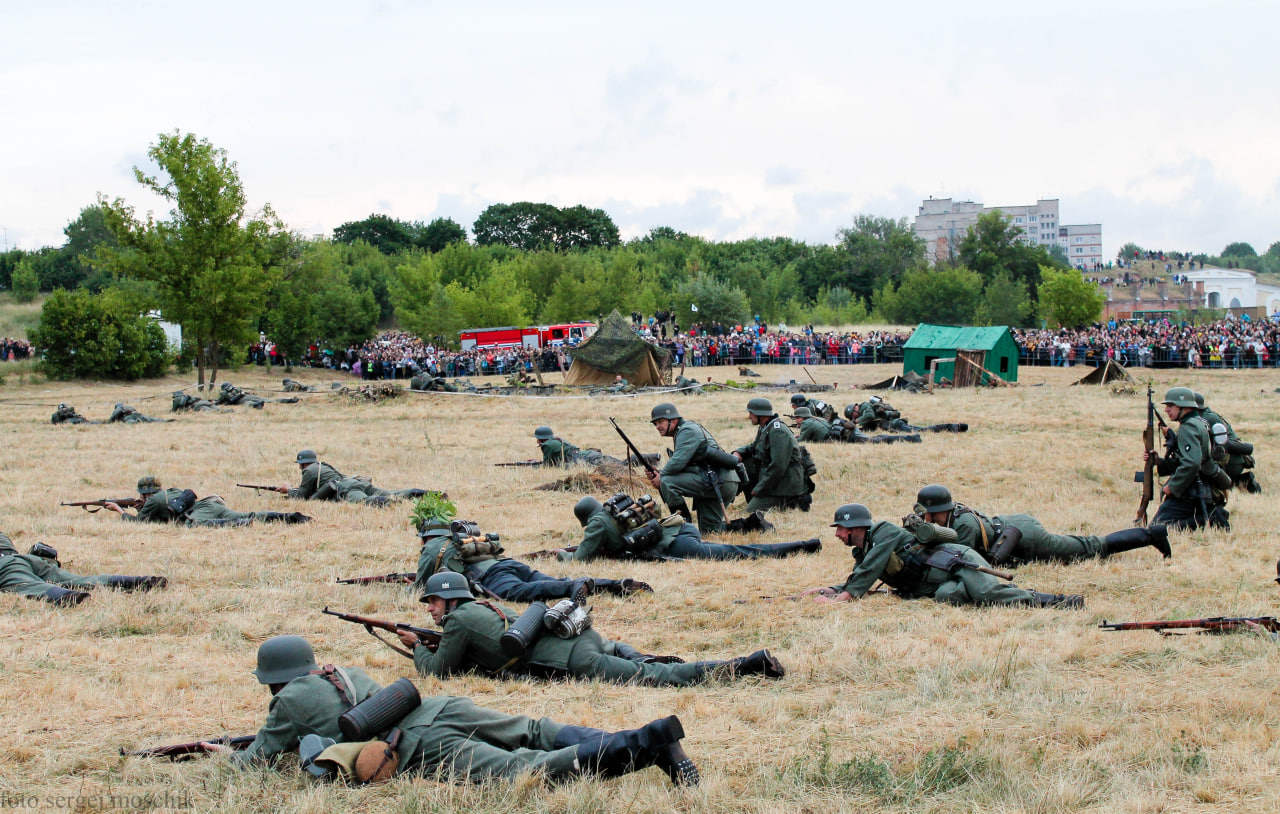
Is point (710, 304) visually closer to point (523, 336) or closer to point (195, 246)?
point (523, 336)

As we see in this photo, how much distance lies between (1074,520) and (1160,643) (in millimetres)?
5902

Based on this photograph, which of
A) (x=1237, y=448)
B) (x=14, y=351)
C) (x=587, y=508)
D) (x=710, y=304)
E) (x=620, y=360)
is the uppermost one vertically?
(x=710, y=304)

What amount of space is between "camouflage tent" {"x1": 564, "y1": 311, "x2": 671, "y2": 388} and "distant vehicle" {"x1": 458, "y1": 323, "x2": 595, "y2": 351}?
1904 cm

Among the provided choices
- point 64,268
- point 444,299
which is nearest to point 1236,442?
point 444,299

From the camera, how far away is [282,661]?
5.81 meters

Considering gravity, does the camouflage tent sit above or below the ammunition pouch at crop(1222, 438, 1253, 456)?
above

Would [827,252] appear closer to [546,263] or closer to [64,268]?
[546,263]

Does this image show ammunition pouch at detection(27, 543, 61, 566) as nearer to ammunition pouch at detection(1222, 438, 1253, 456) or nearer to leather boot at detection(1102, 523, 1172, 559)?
leather boot at detection(1102, 523, 1172, 559)

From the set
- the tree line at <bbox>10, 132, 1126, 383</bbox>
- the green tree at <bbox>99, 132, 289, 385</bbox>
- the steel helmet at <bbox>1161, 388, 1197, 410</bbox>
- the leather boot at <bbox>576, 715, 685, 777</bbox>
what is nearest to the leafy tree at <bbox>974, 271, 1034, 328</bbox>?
the tree line at <bbox>10, 132, 1126, 383</bbox>

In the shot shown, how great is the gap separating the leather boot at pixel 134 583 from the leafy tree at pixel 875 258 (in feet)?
297

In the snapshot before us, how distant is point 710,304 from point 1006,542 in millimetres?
59536

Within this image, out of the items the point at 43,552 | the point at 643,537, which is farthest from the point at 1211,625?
the point at 43,552

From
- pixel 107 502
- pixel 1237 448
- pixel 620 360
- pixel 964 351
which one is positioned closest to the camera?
pixel 1237 448

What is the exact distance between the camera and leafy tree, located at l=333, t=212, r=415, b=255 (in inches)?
4094
